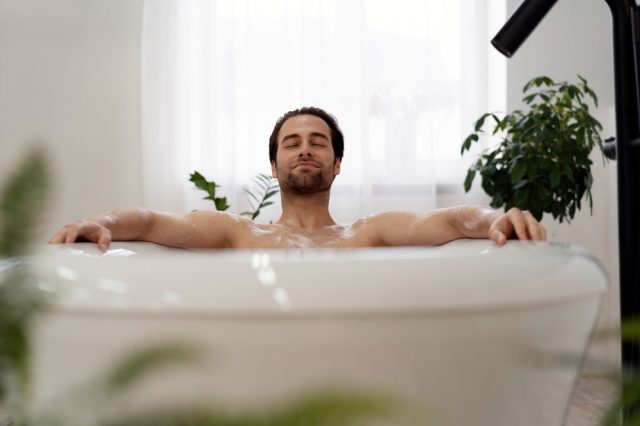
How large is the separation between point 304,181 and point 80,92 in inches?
61.7

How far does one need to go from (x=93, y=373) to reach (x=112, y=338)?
0.06 meters

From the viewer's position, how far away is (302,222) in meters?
2.17

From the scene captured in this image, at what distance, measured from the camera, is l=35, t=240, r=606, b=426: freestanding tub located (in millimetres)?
593

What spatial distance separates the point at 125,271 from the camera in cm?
63

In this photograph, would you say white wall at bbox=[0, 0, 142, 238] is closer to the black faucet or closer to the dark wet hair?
the dark wet hair

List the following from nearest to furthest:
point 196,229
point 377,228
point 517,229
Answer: point 517,229 < point 196,229 < point 377,228

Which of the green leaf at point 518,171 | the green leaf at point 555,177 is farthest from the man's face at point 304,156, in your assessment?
the green leaf at point 555,177

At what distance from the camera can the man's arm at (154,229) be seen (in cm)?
128

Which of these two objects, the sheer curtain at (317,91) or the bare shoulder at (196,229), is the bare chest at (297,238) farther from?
the sheer curtain at (317,91)

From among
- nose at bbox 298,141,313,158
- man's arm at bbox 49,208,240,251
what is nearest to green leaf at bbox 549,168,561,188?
nose at bbox 298,141,313,158

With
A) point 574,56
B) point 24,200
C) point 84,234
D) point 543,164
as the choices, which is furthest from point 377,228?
point 24,200

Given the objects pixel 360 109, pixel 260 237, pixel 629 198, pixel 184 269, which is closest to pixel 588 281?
pixel 629 198

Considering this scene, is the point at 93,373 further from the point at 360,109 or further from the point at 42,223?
the point at 360,109

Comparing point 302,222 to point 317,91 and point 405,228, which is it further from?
point 317,91
